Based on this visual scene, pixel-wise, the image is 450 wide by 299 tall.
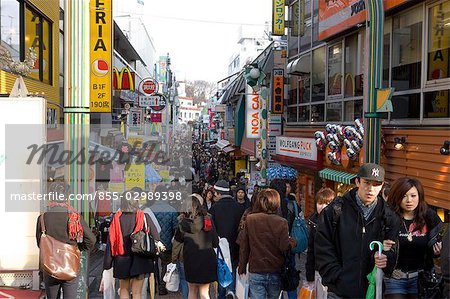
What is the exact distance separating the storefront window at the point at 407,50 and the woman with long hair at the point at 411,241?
610cm

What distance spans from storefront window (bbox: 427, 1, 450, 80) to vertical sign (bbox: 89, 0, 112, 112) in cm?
610

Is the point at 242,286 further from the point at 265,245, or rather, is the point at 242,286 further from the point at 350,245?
the point at 350,245

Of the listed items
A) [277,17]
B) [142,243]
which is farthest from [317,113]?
[142,243]

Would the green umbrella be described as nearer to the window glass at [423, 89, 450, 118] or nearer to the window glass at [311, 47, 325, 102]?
the window glass at [423, 89, 450, 118]

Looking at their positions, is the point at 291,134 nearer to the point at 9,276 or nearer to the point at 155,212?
the point at 155,212

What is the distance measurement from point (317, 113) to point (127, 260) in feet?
38.4

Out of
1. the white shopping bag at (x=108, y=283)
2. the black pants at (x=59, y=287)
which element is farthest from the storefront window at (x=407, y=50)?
the black pants at (x=59, y=287)

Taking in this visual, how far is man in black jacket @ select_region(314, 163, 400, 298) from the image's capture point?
4.11m

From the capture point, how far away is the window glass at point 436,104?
934 cm

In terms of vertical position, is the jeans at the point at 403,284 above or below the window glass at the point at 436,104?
below

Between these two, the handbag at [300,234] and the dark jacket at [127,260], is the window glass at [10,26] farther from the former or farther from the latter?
the handbag at [300,234]

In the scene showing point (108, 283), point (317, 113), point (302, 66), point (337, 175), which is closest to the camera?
point (108, 283)

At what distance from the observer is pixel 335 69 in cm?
1562

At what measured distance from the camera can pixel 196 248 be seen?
6387 millimetres
